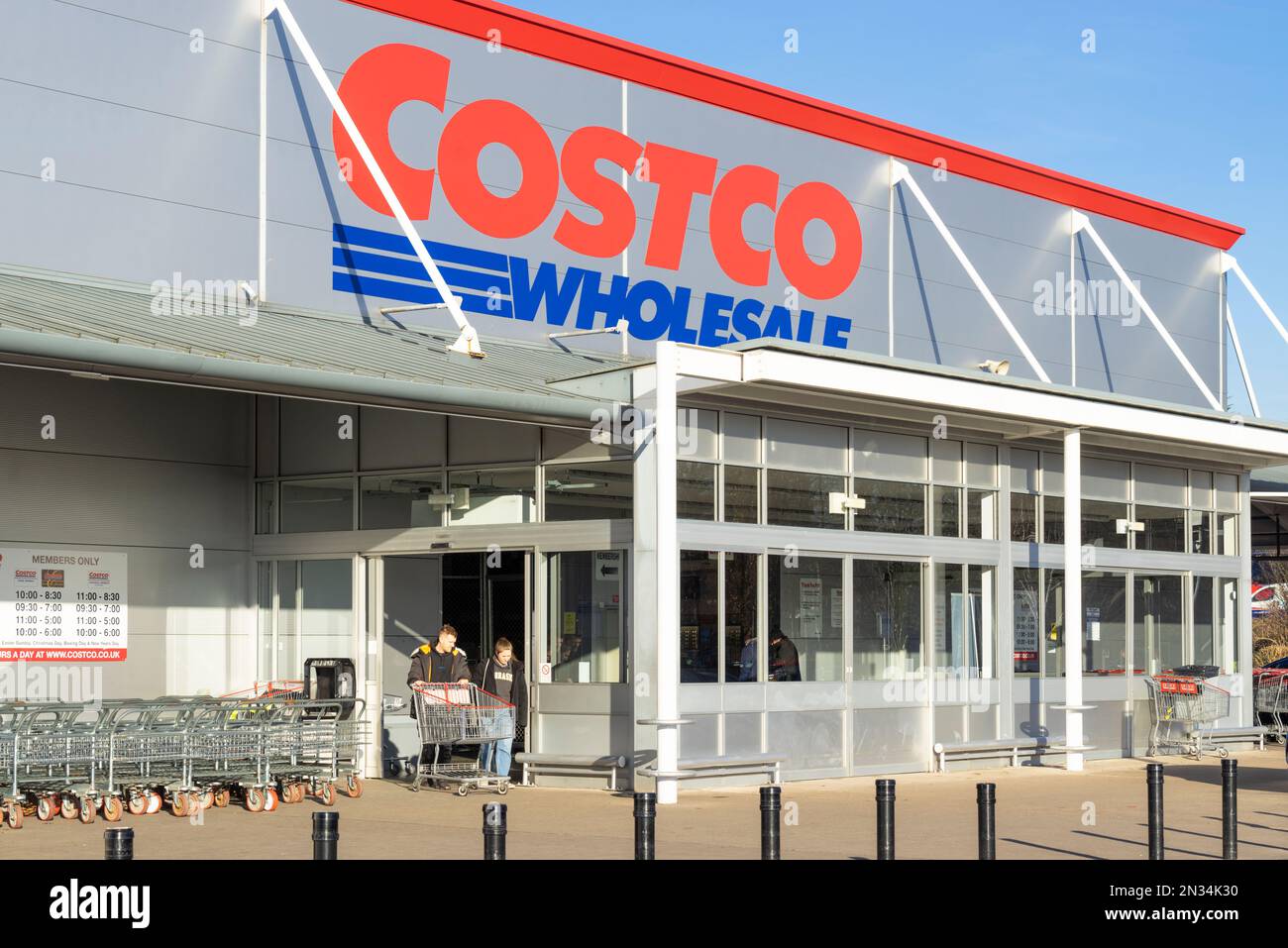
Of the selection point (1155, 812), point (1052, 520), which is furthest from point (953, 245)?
point (1155, 812)

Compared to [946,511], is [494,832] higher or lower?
lower

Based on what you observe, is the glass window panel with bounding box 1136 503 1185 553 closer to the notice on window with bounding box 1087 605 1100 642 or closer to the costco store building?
the costco store building

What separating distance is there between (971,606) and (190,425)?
932cm

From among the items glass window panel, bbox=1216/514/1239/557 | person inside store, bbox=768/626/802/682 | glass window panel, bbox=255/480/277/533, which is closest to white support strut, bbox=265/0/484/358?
glass window panel, bbox=255/480/277/533

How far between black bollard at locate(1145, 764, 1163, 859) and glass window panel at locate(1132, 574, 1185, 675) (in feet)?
37.0

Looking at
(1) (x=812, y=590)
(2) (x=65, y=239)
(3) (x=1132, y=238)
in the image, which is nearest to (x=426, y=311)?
(2) (x=65, y=239)

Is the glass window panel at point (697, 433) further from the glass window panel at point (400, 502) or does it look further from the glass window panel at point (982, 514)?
the glass window panel at point (982, 514)

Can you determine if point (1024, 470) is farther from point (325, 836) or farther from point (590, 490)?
point (325, 836)

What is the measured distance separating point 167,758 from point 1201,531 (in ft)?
49.9

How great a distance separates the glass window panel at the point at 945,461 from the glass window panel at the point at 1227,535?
597 cm

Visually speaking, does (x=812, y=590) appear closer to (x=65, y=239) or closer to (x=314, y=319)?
(x=314, y=319)

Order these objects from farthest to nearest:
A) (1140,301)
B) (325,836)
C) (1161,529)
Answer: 1. (1140,301)
2. (1161,529)
3. (325,836)

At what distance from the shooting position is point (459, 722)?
56.2ft

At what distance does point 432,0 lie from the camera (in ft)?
64.8
